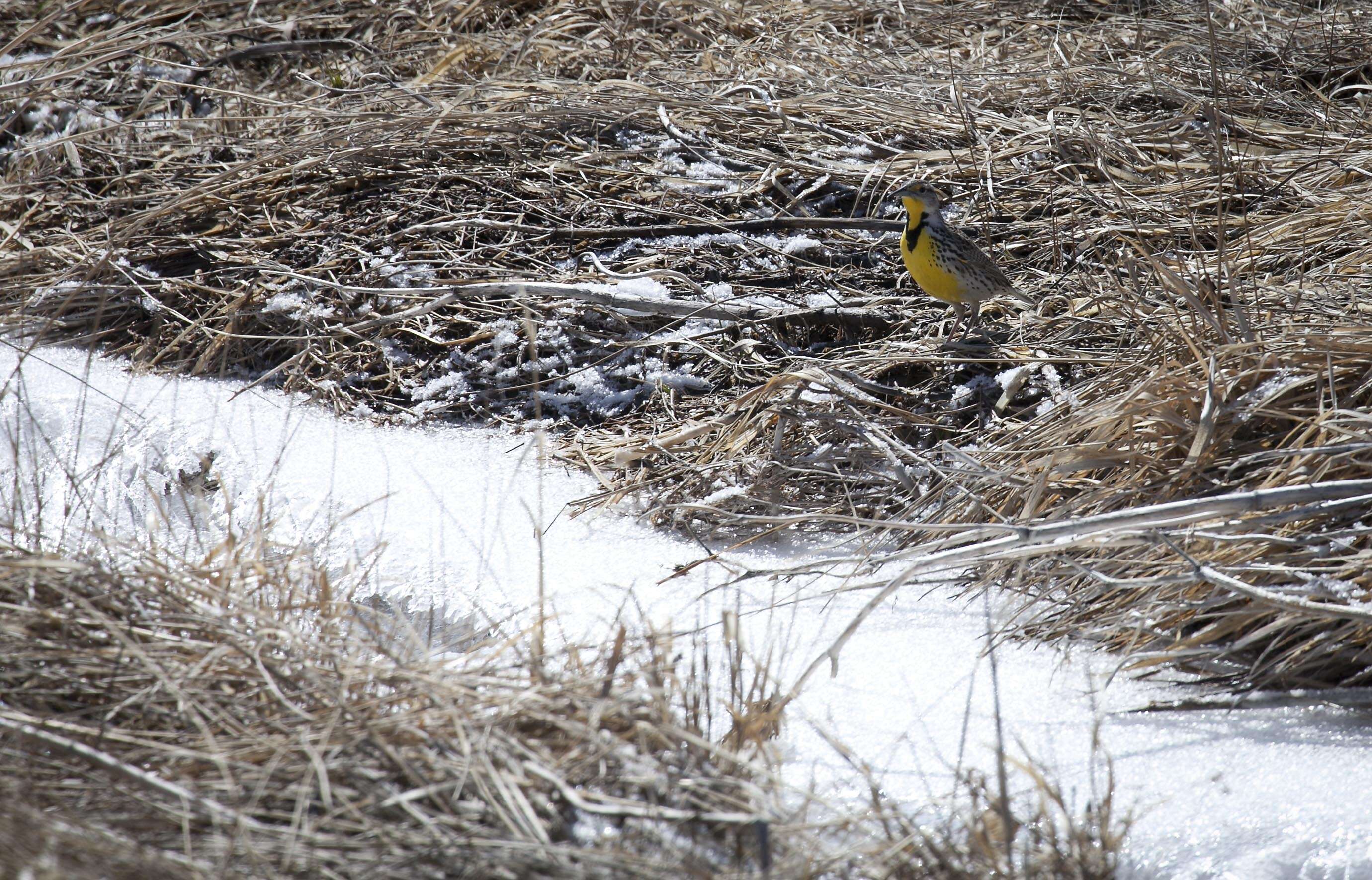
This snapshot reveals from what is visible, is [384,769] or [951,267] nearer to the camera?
[384,769]

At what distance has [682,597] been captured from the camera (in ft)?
10.2

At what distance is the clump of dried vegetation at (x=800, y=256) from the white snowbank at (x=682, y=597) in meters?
0.18

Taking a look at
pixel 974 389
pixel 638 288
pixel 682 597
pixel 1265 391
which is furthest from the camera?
pixel 638 288

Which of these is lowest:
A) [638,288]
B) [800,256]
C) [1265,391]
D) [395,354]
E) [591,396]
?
[1265,391]

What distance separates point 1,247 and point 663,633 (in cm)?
444

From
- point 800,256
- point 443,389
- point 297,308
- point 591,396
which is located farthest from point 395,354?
point 800,256

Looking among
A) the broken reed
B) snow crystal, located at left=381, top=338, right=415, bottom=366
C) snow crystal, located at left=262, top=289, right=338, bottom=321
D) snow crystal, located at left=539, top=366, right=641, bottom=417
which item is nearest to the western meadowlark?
the broken reed

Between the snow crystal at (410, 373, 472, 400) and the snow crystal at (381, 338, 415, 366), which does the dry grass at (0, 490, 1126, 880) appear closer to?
the snow crystal at (410, 373, 472, 400)

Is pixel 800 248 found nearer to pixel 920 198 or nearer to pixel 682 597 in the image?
pixel 920 198

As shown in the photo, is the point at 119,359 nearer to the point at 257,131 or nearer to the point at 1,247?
the point at 1,247

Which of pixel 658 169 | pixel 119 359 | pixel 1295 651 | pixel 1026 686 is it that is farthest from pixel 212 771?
pixel 658 169

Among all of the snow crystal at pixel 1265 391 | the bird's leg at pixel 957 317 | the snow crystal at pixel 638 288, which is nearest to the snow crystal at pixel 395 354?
the snow crystal at pixel 638 288

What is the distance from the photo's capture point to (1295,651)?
254cm

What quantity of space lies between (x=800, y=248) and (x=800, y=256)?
0.03 m
